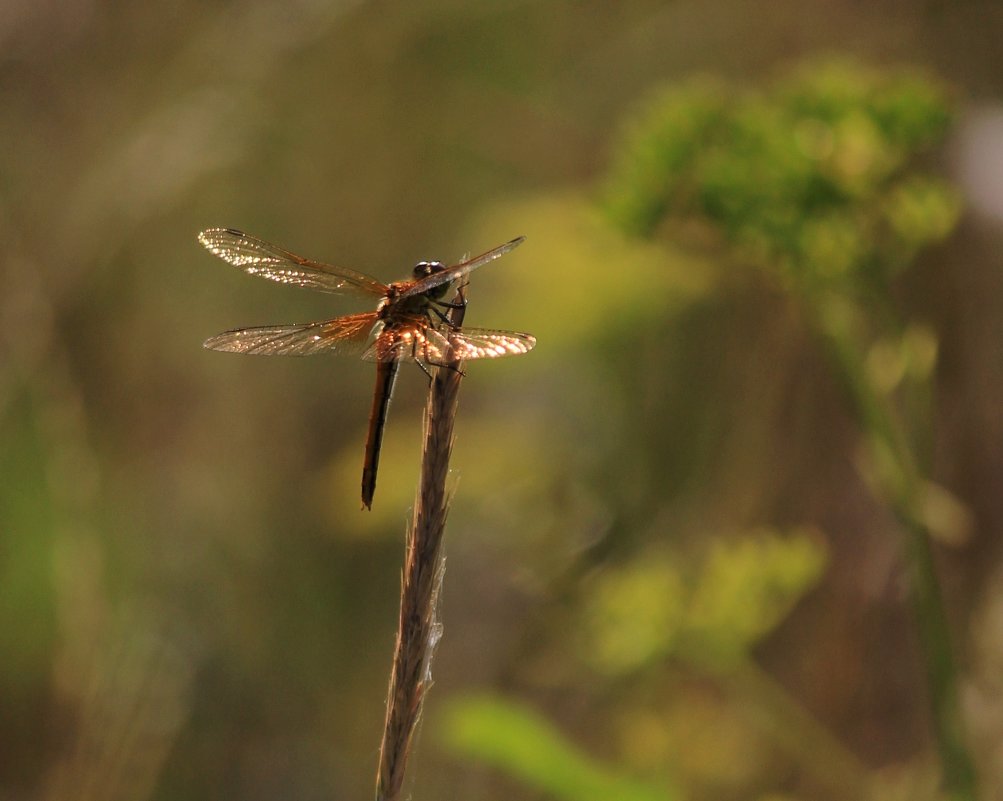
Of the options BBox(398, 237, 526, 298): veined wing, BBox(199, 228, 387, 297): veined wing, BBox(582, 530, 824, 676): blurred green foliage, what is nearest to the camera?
BBox(398, 237, 526, 298): veined wing

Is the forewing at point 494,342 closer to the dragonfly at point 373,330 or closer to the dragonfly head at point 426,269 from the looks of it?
the dragonfly at point 373,330

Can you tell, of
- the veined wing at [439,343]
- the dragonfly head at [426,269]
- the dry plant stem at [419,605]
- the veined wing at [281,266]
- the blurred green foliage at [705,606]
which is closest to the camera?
the dry plant stem at [419,605]

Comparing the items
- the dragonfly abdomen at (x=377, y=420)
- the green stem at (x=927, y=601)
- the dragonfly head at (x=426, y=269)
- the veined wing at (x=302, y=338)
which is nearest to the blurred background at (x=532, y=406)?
the green stem at (x=927, y=601)

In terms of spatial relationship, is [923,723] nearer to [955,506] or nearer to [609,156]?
[955,506]

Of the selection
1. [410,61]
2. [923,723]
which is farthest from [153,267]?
[923,723]

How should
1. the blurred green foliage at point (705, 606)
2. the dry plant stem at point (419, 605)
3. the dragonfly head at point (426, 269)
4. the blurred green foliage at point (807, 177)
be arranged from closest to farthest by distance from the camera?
the dry plant stem at point (419, 605) < the blurred green foliage at point (807, 177) < the blurred green foliage at point (705, 606) < the dragonfly head at point (426, 269)

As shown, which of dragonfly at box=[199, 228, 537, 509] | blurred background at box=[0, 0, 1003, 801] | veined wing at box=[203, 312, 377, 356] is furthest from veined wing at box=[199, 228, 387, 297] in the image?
blurred background at box=[0, 0, 1003, 801]

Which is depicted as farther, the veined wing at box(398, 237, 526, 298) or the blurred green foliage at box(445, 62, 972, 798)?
the blurred green foliage at box(445, 62, 972, 798)

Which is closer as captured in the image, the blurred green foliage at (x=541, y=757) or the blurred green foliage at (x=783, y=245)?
the blurred green foliage at (x=541, y=757)

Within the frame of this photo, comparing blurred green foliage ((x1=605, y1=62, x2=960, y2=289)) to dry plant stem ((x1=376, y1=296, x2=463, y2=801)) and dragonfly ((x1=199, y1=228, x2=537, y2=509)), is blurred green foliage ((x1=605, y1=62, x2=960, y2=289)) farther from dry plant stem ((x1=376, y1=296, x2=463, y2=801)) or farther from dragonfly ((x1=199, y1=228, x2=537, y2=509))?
dry plant stem ((x1=376, y1=296, x2=463, y2=801))
